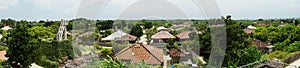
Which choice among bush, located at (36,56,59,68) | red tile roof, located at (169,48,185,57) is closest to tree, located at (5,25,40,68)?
bush, located at (36,56,59,68)

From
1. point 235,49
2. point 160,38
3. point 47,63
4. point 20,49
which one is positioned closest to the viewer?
point 235,49

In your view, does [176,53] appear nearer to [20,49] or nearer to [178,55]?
[178,55]

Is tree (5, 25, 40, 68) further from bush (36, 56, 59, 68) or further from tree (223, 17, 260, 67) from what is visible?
tree (223, 17, 260, 67)

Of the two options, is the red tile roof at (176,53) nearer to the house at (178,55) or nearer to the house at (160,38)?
the house at (178,55)

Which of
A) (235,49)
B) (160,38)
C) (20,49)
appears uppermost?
(20,49)

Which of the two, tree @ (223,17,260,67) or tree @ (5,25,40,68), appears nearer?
tree @ (223,17,260,67)

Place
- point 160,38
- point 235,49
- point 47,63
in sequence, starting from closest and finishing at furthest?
point 235,49
point 47,63
point 160,38

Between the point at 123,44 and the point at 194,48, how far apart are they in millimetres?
1307

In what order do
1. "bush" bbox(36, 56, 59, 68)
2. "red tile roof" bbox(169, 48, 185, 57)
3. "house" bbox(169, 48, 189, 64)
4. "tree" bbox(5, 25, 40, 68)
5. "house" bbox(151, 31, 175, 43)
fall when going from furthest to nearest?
"house" bbox(151, 31, 175, 43), "bush" bbox(36, 56, 59, 68), "tree" bbox(5, 25, 40, 68), "red tile roof" bbox(169, 48, 185, 57), "house" bbox(169, 48, 189, 64)

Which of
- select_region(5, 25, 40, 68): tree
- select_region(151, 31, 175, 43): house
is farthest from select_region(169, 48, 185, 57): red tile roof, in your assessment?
select_region(5, 25, 40, 68): tree

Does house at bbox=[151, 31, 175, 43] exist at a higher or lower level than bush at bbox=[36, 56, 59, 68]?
higher

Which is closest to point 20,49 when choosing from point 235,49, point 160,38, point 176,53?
point 176,53

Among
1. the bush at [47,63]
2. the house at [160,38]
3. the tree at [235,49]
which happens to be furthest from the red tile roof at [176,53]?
the bush at [47,63]

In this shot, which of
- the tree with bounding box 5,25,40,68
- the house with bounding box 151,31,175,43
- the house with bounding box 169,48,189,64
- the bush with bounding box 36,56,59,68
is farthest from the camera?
the house with bounding box 151,31,175,43
